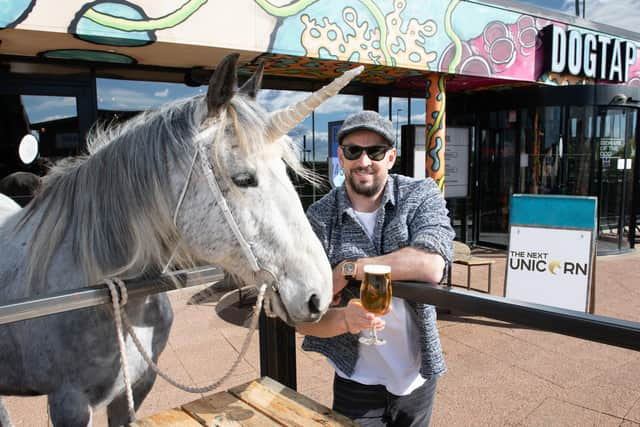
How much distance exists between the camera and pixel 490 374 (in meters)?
3.67

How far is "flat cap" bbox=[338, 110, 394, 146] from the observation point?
5.94 ft

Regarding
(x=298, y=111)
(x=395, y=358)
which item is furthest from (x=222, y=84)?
(x=395, y=358)

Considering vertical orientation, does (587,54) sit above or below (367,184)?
above

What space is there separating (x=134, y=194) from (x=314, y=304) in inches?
28.5

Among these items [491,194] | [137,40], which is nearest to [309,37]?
[137,40]

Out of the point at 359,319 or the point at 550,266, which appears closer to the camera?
the point at 359,319

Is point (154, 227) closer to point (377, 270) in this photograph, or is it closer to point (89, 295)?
point (89, 295)

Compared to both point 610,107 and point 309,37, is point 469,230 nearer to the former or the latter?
point 610,107

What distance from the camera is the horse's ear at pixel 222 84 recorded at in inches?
52.1

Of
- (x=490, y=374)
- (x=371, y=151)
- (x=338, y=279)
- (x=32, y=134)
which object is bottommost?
(x=490, y=374)

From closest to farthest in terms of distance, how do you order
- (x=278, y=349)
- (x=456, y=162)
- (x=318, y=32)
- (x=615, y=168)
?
1. (x=278, y=349)
2. (x=318, y=32)
3. (x=456, y=162)
4. (x=615, y=168)

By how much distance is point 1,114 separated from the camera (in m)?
5.38

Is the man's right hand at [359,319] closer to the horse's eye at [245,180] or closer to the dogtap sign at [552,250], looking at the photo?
the horse's eye at [245,180]

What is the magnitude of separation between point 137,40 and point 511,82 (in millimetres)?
6718
